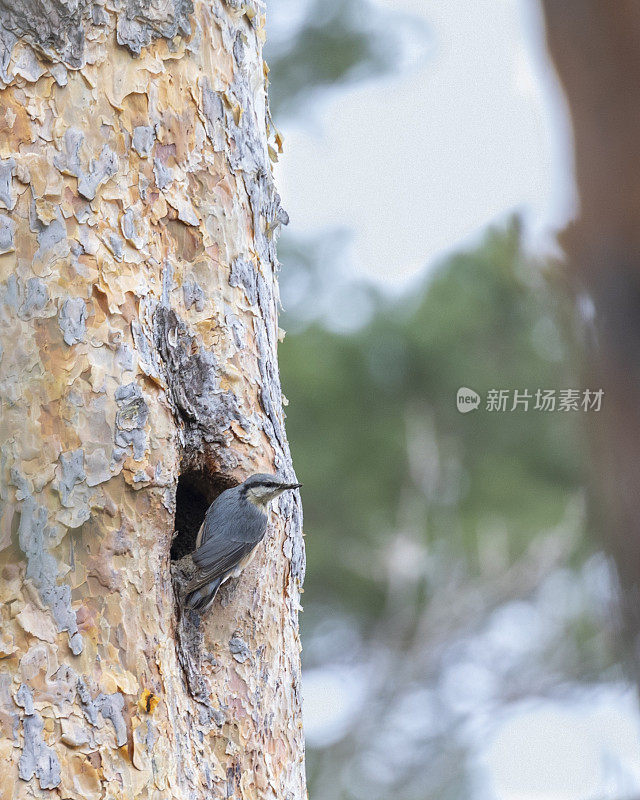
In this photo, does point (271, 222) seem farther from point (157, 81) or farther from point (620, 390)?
point (620, 390)

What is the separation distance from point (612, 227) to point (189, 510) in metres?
1.68

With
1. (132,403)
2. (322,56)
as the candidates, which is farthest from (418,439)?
(132,403)

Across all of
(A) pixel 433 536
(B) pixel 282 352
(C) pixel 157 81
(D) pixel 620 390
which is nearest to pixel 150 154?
(C) pixel 157 81

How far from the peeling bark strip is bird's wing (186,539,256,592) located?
6 centimetres

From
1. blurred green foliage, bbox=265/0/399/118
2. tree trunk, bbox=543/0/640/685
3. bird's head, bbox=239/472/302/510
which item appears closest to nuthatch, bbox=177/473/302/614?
bird's head, bbox=239/472/302/510

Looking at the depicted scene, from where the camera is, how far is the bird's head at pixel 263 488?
1.77 metres

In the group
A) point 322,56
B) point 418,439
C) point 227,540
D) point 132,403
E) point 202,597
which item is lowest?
point 202,597

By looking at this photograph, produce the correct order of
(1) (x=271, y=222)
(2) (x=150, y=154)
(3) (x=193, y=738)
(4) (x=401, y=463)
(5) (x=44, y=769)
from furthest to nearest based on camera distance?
(4) (x=401, y=463) < (1) (x=271, y=222) < (2) (x=150, y=154) < (3) (x=193, y=738) < (5) (x=44, y=769)

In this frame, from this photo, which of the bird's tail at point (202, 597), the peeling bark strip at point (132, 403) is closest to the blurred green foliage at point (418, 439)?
the peeling bark strip at point (132, 403)

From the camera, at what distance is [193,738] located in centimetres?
167

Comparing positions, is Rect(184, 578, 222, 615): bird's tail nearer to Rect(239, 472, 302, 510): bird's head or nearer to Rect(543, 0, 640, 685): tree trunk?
Rect(239, 472, 302, 510): bird's head

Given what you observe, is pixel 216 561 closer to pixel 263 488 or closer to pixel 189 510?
pixel 263 488

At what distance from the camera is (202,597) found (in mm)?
1746

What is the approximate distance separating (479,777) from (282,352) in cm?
293
